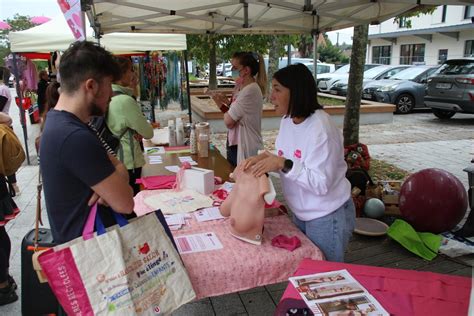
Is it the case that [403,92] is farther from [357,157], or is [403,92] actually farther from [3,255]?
[3,255]

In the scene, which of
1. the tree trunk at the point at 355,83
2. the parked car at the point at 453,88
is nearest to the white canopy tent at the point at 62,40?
the tree trunk at the point at 355,83

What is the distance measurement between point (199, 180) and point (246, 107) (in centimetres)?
129

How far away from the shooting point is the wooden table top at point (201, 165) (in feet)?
10.2

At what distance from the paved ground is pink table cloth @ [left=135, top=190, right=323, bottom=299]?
1.10 m

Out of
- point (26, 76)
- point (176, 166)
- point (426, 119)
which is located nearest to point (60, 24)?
point (26, 76)

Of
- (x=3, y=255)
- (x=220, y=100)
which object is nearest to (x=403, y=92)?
(x=220, y=100)

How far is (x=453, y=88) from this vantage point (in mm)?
9914

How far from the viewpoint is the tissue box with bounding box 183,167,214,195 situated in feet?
8.51

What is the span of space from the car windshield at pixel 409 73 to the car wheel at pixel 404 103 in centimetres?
111

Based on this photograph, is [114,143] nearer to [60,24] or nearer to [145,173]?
[145,173]

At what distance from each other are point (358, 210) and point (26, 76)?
8.49 m

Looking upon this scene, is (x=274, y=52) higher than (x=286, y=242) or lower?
higher

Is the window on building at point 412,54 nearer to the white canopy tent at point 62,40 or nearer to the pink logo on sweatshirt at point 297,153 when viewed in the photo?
the white canopy tent at point 62,40

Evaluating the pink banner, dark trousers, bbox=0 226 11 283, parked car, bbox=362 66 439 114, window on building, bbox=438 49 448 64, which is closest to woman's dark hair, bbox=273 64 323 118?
the pink banner
